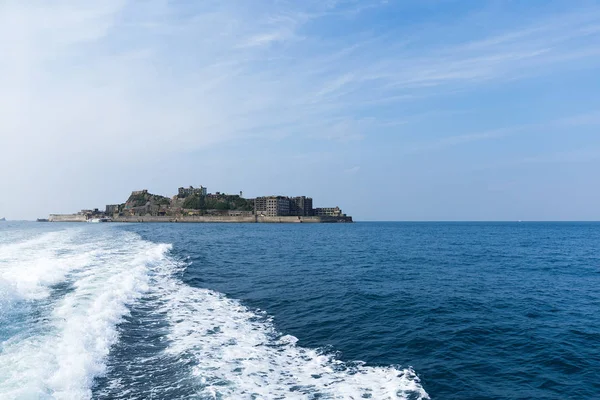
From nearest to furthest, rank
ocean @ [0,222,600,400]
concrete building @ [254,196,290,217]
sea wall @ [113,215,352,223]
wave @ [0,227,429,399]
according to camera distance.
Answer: wave @ [0,227,429,399] < ocean @ [0,222,600,400] < sea wall @ [113,215,352,223] < concrete building @ [254,196,290,217]

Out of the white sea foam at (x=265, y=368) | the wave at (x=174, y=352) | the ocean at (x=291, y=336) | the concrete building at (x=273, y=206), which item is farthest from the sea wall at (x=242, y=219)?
the white sea foam at (x=265, y=368)

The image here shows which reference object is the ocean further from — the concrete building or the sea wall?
the concrete building

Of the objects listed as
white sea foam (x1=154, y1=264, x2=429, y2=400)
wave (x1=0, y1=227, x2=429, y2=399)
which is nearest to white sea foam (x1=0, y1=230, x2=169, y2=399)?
wave (x1=0, y1=227, x2=429, y2=399)

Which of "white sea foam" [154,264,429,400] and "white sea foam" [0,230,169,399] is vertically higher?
"white sea foam" [0,230,169,399]

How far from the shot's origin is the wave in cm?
830

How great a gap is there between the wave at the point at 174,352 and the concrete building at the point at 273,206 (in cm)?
17027

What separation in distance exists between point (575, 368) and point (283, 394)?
8.05 m

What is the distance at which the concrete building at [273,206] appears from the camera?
620 feet

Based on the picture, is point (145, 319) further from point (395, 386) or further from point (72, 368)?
point (395, 386)

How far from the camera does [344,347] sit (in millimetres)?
11516

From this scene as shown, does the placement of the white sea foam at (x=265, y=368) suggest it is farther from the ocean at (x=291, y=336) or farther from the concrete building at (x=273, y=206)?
the concrete building at (x=273, y=206)

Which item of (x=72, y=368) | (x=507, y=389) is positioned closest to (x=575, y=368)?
(x=507, y=389)

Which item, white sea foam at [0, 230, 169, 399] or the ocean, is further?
the ocean

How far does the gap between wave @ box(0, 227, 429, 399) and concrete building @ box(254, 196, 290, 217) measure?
170 metres
